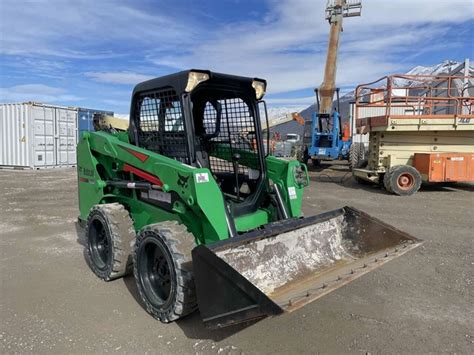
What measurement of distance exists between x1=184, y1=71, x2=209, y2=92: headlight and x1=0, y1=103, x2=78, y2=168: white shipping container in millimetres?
14709

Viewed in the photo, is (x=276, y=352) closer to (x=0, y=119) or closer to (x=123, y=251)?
(x=123, y=251)

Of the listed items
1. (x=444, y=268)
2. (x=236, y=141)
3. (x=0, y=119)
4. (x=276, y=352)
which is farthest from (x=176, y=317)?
(x=0, y=119)

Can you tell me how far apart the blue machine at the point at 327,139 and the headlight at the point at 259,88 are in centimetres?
1312

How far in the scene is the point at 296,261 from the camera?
12.6ft

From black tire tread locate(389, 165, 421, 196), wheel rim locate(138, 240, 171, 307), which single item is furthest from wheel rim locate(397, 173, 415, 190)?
wheel rim locate(138, 240, 171, 307)

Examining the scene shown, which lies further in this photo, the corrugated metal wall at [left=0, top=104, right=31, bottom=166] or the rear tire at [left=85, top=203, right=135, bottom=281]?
the corrugated metal wall at [left=0, top=104, right=31, bottom=166]

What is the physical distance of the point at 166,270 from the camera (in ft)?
11.7

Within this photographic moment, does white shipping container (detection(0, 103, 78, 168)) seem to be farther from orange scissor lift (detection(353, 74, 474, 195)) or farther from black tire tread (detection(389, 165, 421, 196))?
black tire tread (detection(389, 165, 421, 196))

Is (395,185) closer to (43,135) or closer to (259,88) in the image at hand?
(259,88)

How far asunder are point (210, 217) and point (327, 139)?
14625 mm

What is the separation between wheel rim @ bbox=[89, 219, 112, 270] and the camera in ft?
15.1

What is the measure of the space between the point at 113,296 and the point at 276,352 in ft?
5.94

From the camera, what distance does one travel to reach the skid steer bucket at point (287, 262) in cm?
271

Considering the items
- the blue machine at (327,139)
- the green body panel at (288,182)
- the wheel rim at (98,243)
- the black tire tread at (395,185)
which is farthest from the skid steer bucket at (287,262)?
the blue machine at (327,139)
